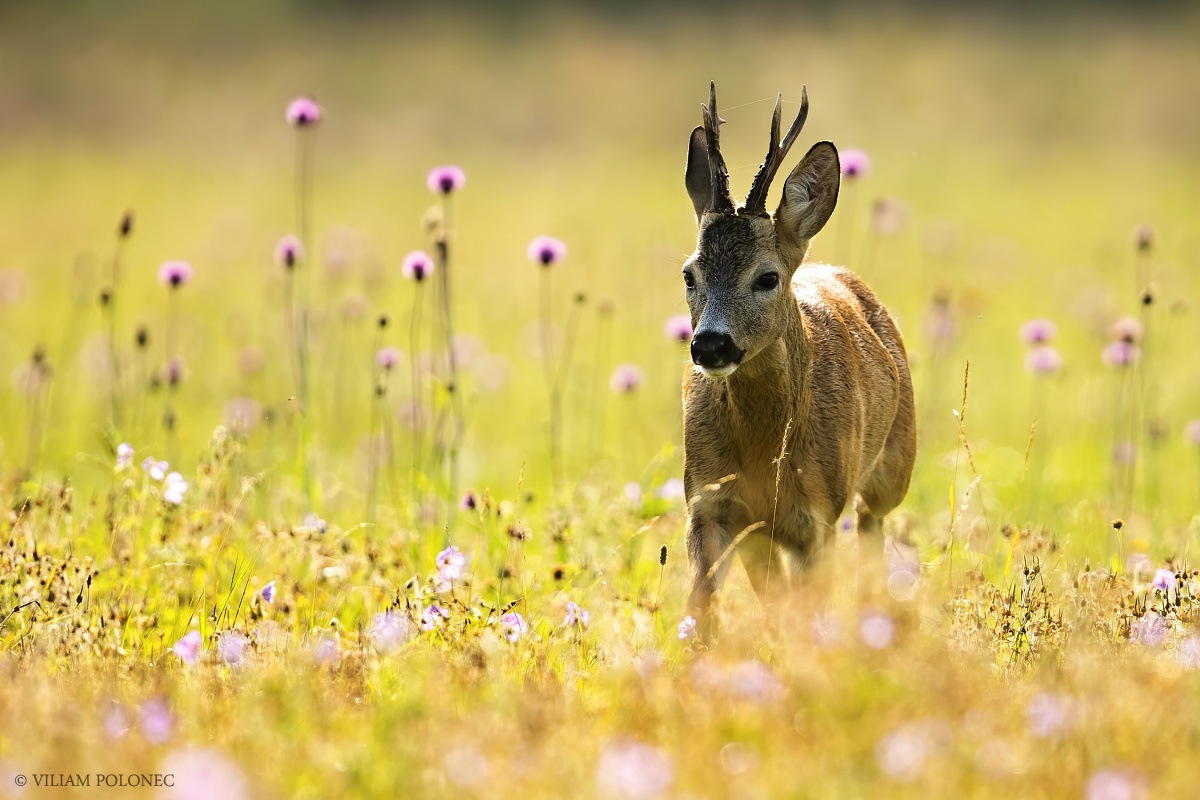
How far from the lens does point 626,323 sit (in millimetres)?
13516

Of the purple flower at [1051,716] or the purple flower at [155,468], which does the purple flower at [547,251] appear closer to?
the purple flower at [155,468]

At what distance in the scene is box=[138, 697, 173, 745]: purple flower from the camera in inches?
123

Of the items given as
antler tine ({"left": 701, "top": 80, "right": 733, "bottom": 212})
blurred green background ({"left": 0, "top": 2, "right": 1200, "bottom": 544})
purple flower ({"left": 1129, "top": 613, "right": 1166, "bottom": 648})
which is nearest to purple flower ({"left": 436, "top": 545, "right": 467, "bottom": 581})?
blurred green background ({"left": 0, "top": 2, "right": 1200, "bottom": 544})

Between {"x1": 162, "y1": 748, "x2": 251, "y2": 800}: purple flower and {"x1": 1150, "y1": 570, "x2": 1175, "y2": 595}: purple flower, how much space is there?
2.66 m

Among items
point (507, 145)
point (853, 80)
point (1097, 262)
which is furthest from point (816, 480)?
point (853, 80)

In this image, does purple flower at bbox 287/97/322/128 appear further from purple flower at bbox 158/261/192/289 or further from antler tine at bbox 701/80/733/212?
antler tine at bbox 701/80/733/212

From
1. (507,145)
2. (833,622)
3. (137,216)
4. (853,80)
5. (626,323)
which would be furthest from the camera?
(853,80)

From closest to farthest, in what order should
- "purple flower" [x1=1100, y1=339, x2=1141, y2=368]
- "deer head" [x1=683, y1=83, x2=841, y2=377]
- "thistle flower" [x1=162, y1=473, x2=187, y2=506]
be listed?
1. "deer head" [x1=683, y1=83, x2=841, y2=377]
2. "thistle flower" [x1=162, y1=473, x2=187, y2=506]
3. "purple flower" [x1=1100, y1=339, x2=1141, y2=368]

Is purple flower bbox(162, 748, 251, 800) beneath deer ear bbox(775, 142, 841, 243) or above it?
beneath

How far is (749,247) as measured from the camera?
4871 mm

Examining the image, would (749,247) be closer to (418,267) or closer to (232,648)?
(418,267)

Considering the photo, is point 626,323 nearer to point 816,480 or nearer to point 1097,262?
point 1097,262

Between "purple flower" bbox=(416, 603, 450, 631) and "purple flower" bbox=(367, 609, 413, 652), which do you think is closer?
"purple flower" bbox=(367, 609, 413, 652)

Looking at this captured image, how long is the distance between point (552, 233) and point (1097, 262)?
5.71 m
